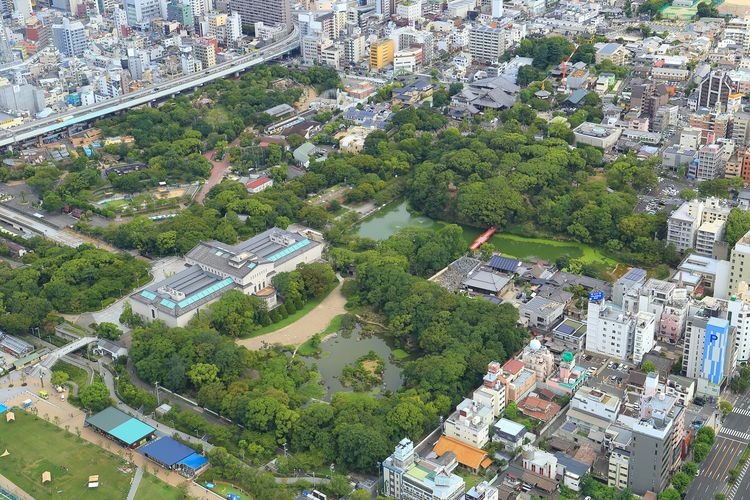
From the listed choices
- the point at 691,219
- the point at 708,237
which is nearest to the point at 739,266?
the point at 708,237

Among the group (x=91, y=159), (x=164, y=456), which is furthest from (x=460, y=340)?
(x=91, y=159)

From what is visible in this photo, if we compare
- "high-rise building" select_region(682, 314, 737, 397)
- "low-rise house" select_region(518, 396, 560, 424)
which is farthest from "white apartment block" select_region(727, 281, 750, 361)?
"low-rise house" select_region(518, 396, 560, 424)

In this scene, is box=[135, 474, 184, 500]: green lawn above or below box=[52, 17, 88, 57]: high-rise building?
below

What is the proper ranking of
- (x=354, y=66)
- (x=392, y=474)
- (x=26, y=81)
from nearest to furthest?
(x=392, y=474) < (x=26, y=81) < (x=354, y=66)

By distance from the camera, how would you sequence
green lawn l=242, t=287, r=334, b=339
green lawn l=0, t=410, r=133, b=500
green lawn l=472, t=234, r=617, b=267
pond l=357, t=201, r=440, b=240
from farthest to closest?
pond l=357, t=201, r=440, b=240 < green lawn l=472, t=234, r=617, b=267 < green lawn l=242, t=287, r=334, b=339 < green lawn l=0, t=410, r=133, b=500

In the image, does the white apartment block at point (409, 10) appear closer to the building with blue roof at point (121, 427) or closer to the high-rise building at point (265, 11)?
the high-rise building at point (265, 11)

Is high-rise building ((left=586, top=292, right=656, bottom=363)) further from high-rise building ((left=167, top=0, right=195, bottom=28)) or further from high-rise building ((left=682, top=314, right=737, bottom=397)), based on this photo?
high-rise building ((left=167, top=0, right=195, bottom=28))

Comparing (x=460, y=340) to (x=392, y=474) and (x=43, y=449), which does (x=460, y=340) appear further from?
(x=43, y=449)
